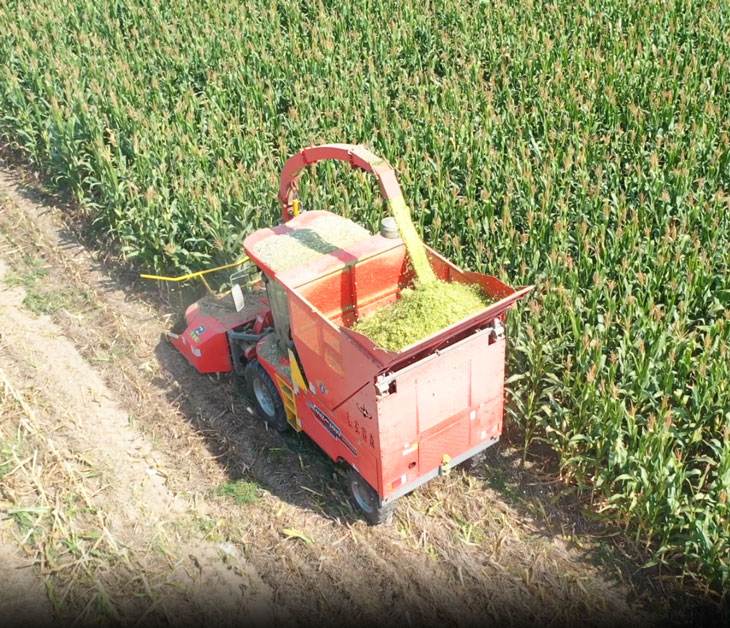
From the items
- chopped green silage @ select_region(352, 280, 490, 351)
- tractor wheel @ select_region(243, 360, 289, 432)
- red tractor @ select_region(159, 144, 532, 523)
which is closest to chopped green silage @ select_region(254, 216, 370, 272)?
red tractor @ select_region(159, 144, 532, 523)

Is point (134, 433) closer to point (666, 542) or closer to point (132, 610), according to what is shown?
point (132, 610)

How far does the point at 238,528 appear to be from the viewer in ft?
23.9

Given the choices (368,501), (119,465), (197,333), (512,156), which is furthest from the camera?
(512,156)

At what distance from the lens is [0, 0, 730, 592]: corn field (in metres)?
7.23

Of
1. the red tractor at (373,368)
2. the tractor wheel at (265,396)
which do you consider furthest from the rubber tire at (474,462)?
the tractor wheel at (265,396)

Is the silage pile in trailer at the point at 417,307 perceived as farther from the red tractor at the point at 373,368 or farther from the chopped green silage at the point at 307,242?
the chopped green silage at the point at 307,242

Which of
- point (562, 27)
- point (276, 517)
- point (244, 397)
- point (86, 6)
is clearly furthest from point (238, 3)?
point (276, 517)

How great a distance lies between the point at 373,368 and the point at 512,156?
5.48 meters

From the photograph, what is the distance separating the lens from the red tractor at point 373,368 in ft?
21.1

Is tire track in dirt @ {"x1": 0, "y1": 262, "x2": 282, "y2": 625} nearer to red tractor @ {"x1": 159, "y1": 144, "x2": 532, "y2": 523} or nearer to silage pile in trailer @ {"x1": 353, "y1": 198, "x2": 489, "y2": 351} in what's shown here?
red tractor @ {"x1": 159, "y1": 144, "x2": 532, "y2": 523}

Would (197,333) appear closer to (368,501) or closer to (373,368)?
(368,501)

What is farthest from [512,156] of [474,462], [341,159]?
[474,462]

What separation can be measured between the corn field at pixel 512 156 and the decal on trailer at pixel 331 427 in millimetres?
1683

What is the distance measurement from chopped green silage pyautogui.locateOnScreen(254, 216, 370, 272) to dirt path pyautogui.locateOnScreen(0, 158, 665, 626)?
73.9 inches
